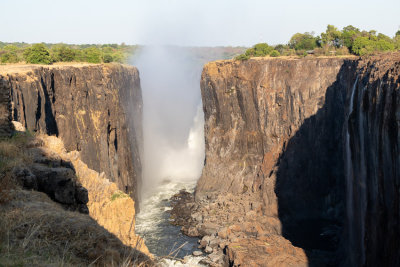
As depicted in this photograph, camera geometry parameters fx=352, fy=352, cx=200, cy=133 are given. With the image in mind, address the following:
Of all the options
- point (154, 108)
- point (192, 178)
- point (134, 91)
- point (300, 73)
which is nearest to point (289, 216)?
point (300, 73)

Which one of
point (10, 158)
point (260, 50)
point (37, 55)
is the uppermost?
point (260, 50)

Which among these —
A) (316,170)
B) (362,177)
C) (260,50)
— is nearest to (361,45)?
(260,50)

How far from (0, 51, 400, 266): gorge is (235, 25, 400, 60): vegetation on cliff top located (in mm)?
6305

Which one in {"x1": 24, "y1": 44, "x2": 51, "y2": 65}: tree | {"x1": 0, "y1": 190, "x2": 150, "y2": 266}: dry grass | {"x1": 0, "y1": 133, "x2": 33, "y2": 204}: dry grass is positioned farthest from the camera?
{"x1": 24, "y1": 44, "x2": 51, "y2": 65}: tree

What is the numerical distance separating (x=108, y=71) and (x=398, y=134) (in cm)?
2844

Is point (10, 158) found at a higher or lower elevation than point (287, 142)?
higher

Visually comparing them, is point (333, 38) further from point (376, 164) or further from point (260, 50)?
point (376, 164)

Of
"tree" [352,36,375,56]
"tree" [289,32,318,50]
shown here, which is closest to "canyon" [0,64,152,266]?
"tree" [289,32,318,50]

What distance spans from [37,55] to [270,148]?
27.4 metres

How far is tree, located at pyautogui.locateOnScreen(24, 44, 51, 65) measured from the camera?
35.6 meters

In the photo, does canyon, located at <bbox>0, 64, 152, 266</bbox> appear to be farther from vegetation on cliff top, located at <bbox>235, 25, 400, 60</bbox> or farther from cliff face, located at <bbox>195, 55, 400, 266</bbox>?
vegetation on cliff top, located at <bbox>235, 25, 400, 60</bbox>

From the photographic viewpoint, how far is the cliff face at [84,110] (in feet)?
71.8

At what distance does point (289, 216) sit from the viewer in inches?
1458

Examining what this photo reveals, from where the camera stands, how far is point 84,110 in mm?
30453
